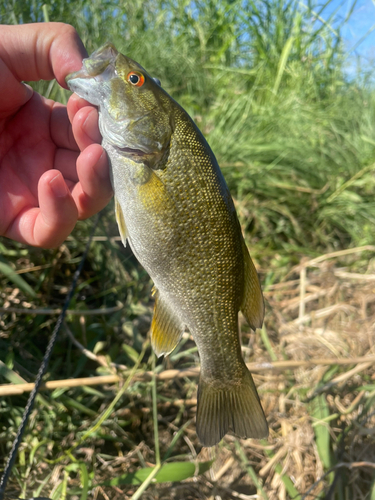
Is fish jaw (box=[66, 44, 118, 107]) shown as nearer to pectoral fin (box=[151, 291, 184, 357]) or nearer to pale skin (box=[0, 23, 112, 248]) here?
pale skin (box=[0, 23, 112, 248])

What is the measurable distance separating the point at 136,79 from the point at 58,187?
47 cm

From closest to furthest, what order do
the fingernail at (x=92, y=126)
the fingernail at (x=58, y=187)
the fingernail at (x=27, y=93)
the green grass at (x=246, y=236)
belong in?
the fingernail at (x=58, y=187), the fingernail at (x=92, y=126), the fingernail at (x=27, y=93), the green grass at (x=246, y=236)

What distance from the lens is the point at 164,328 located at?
1416 millimetres

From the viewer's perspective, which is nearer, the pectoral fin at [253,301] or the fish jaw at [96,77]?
the fish jaw at [96,77]

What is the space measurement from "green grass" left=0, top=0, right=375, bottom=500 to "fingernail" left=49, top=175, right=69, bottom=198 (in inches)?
33.4

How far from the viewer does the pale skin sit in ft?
4.40

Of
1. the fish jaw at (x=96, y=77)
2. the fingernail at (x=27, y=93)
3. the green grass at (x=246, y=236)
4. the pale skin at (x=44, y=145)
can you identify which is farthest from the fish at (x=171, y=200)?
the green grass at (x=246, y=236)

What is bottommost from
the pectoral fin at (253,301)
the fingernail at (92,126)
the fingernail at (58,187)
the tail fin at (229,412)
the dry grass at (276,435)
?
the dry grass at (276,435)

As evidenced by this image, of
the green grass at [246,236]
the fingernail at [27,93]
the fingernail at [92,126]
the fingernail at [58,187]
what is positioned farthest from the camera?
the green grass at [246,236]

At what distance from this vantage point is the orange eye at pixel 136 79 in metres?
1.29

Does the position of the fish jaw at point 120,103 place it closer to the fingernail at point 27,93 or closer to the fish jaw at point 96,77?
the fish jaw at point 96,77

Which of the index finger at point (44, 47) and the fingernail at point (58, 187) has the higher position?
the index finger at point (44, 47)

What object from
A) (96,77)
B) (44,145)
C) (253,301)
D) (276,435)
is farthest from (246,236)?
(96,77)

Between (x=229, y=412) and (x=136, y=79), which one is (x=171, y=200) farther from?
(x=229, y=412)
